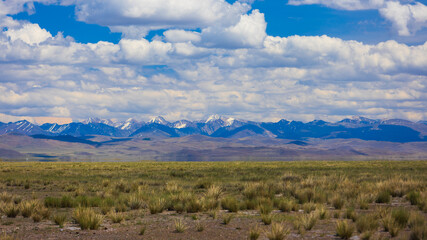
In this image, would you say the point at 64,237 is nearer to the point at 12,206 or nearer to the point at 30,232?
the point at 30,232

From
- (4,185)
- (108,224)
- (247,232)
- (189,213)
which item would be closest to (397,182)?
(189,213)

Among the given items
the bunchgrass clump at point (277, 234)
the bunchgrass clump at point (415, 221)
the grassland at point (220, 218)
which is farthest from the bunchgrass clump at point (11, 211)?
the bunchgrass clump at point (415, 221)

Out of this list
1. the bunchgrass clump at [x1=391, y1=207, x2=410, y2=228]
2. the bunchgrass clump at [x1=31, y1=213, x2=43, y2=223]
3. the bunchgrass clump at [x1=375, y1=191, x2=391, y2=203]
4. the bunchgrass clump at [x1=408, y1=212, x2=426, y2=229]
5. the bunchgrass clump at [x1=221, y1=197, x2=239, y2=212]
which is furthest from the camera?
the bunchgrass clump at [x1=375, y1=191, x2=391, y2=203]

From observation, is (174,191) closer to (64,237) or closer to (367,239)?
(64,237)

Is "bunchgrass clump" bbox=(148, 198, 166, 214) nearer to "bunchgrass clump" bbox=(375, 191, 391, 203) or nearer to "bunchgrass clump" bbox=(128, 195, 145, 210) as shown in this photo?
"bunchgrass clump" bbox=(128, 195, 145, 210)

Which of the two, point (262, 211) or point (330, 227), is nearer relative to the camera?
point (330, 227)

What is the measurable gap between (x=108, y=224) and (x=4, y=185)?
21.0 m

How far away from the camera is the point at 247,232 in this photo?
1467 cm

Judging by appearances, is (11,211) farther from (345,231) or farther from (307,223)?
(345,231)

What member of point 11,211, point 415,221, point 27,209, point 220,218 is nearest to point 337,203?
point 220,218

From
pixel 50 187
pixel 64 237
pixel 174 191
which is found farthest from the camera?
pixel 50 187

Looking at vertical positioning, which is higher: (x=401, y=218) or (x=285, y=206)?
(x=401, y=218)

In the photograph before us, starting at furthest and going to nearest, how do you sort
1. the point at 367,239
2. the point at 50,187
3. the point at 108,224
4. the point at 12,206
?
the point at 50,187
the point at 12,206
the point at 108,224
the point at 367,239

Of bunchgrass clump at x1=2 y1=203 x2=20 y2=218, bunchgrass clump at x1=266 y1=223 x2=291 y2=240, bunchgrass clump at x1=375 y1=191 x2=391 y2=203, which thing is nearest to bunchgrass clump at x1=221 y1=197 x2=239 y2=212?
bunchgrass clump at x1=266 y1=223 x2=291 y2=240
